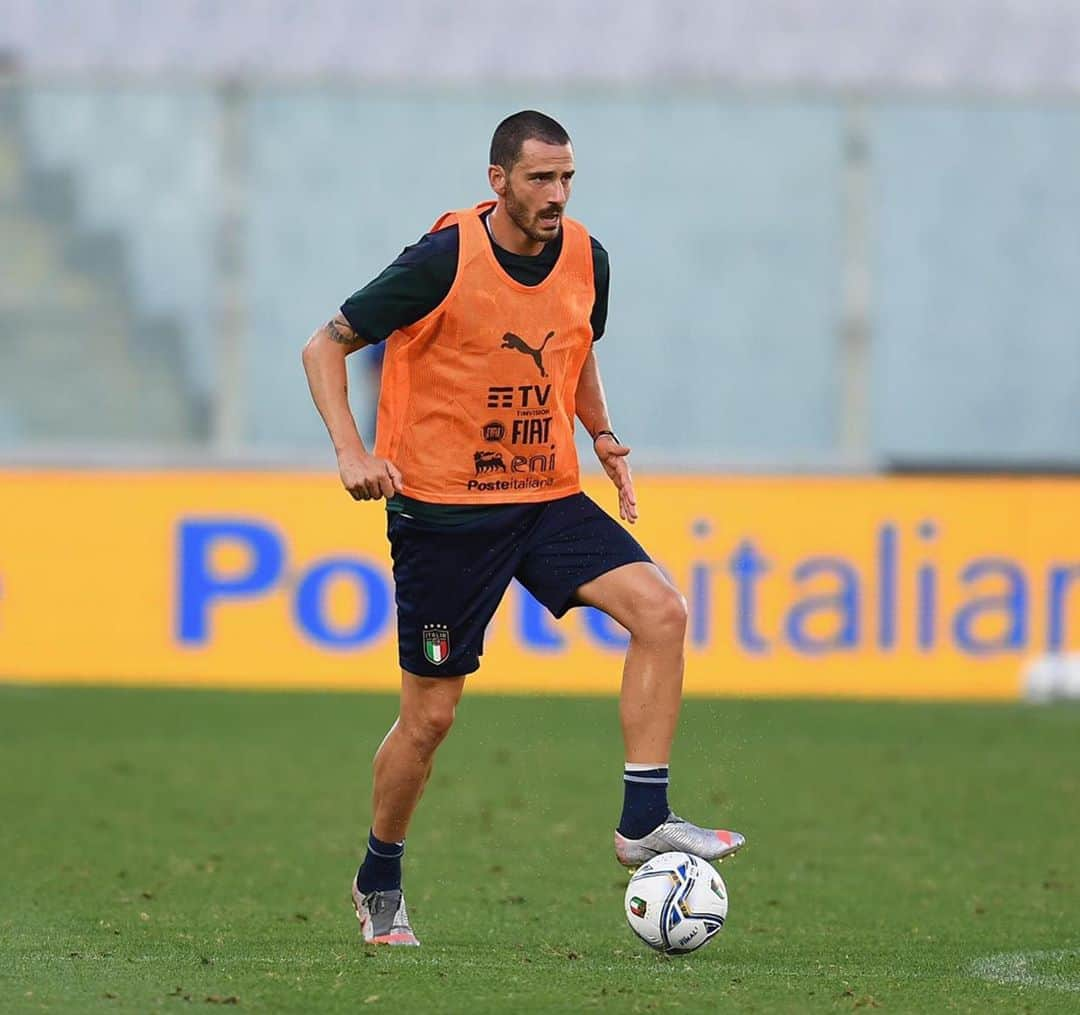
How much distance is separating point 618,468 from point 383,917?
4.41 feet

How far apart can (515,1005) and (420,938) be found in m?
1.21

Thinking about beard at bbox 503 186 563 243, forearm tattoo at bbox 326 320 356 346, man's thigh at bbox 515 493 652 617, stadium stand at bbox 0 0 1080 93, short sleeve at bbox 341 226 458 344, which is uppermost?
stadium stand at bbox 0 0 1080 93

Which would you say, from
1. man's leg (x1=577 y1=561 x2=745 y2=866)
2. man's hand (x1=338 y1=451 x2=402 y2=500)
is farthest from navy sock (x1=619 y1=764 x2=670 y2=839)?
man's hand (x1=338 y1=451 x2=402 y2=500)

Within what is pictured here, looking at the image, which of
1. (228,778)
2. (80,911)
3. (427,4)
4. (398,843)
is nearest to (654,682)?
(398,843)

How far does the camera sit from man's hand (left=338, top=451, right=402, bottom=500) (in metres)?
5.65

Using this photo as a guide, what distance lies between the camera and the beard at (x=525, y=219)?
587 cm

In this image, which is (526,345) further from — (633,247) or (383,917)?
(633,247)

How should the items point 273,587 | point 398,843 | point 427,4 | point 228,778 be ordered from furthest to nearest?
point 427,4 → point 273,587 → point 228,778 → point 398,843

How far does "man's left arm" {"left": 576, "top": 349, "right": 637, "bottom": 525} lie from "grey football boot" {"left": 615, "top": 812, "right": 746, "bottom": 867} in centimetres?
90

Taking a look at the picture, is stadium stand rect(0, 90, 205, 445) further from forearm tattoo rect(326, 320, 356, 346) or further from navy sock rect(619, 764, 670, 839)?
navy sock rect(619, 764, 670, 839)

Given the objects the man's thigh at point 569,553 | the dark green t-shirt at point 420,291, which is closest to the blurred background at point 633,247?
the man's thigh at point 569,553

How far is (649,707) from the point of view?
19.1ft

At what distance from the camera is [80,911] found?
654cm

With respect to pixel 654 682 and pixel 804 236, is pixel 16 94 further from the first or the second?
pixel 654 682
